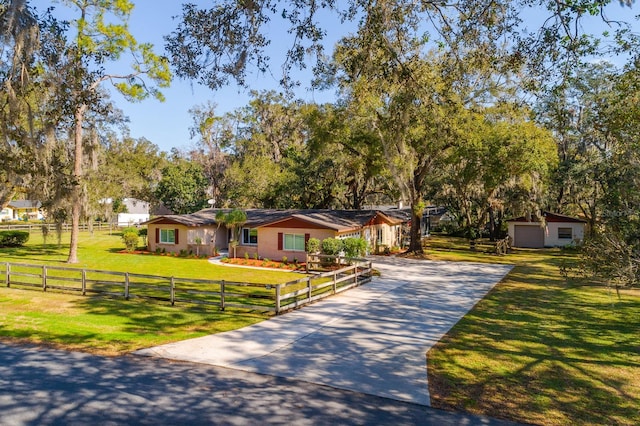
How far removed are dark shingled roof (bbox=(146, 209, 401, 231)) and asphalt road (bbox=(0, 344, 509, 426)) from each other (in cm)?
1768

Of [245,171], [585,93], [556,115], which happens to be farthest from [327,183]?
[556,115]

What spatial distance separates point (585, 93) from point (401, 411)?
84.0ft

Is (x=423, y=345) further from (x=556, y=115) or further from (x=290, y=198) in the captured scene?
(x=290, y=198)

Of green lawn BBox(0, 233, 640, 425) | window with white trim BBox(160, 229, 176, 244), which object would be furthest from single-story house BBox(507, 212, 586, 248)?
window with white trim BBox(160, 229, 176, 244)

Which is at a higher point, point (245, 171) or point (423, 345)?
point (245, 171)

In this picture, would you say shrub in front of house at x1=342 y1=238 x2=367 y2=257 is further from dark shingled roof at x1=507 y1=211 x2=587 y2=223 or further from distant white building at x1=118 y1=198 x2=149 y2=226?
distant white building at x1=118 y1=198 x2=149 y2=226

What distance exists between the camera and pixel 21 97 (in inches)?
396

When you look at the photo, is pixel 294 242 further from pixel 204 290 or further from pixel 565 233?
pixel 565 233

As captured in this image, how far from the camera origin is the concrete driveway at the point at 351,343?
314 inches

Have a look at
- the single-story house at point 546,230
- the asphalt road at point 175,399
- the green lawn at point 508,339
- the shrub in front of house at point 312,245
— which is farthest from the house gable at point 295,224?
the single-story house at point 546,230

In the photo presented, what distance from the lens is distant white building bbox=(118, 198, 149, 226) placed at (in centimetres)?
5997

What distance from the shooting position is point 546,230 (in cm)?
3697

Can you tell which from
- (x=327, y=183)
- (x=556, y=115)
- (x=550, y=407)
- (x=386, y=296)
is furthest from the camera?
(x=327, y=183)

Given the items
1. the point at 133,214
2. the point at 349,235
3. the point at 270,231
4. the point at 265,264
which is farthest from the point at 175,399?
the point at 133,214
